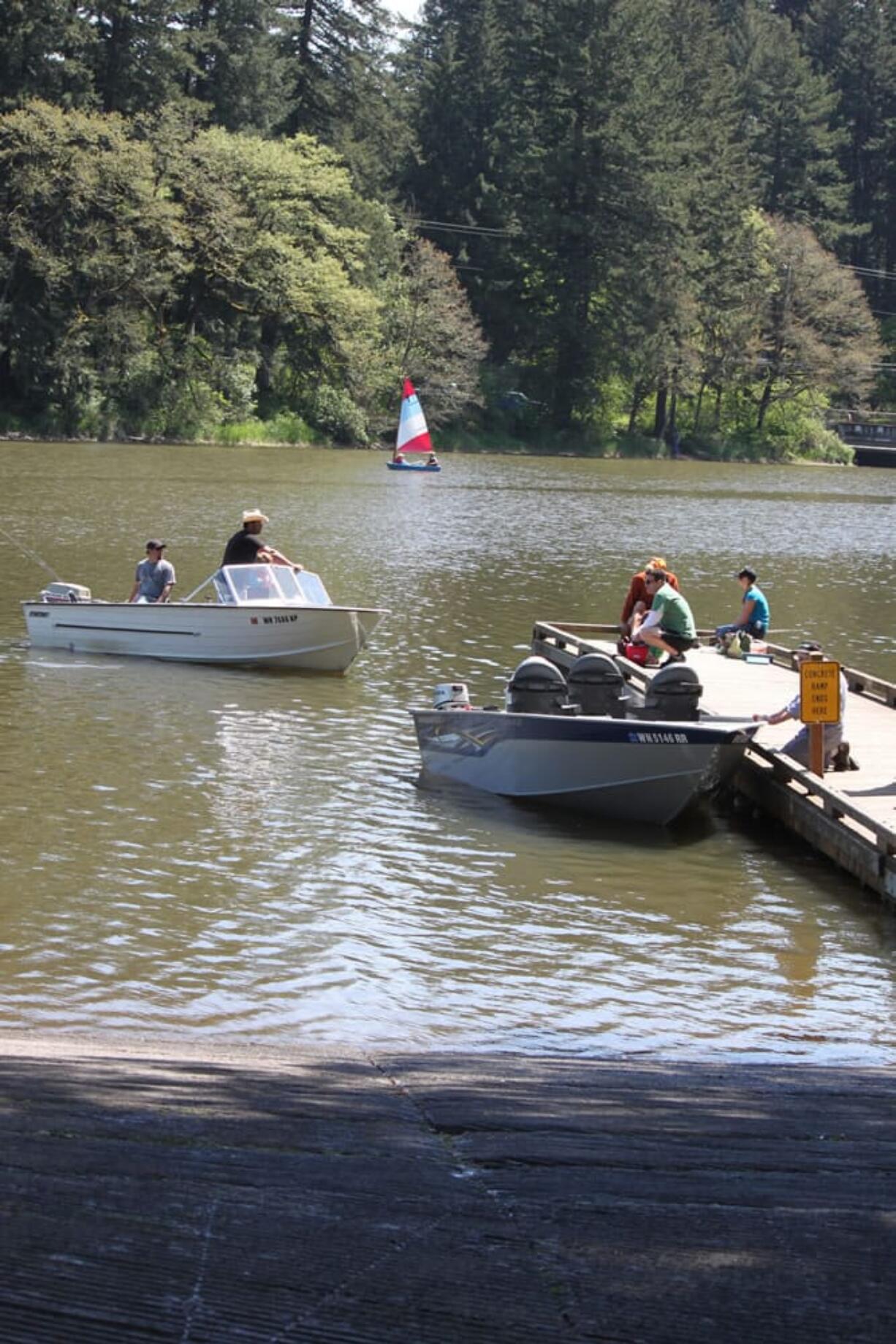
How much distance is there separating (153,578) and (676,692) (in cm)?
994

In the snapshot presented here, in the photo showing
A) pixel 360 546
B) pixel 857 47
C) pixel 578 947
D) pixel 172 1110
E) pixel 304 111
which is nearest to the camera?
pixel 172 1110

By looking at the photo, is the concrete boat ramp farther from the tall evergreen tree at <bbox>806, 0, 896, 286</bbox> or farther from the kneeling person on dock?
the tall evergreen tree at <bbox>806, 0, 896, 286</bbox>

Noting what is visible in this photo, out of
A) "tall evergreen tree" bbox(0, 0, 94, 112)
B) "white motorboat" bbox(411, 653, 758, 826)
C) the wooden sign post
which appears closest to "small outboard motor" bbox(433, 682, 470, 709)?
"white motorboat" bbox(411, 653, 758, 826)

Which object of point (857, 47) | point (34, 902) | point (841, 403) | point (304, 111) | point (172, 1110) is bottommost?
point (34, 902)

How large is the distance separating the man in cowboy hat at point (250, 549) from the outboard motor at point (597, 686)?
695 cm

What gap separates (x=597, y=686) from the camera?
1648 cm

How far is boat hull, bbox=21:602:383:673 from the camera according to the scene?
2253 cm

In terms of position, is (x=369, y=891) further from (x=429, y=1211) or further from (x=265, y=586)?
(x=265, y=586)

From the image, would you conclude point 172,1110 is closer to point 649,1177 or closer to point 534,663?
point 649,1177

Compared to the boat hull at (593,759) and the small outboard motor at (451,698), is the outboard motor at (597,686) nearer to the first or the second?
the boat hull at (593,759)

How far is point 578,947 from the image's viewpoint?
1176 cm

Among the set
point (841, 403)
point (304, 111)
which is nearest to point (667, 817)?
point (304, 111)

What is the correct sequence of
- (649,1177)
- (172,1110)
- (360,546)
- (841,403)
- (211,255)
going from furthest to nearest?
(841,403)
(211,255)
(360,546)
(172,1110)
(649,1177)

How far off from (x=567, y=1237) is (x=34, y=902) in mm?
8191
